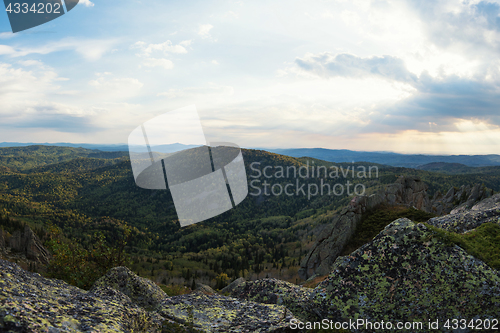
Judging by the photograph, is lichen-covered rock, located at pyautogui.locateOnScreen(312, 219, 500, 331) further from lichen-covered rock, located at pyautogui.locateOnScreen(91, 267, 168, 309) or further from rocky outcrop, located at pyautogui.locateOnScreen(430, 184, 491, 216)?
rocky outcrop, located at pyautogui.locateOnScreen(430, 184, 491, 216)

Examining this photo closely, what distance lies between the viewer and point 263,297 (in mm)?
11125

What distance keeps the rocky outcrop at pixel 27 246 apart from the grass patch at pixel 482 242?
328ft

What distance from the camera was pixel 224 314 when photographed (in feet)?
29.9

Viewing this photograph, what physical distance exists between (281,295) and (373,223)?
2137 centimetres

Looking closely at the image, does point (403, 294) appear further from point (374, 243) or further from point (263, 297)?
point (263, 297)

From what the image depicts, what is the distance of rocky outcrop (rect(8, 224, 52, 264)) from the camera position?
76938 mm

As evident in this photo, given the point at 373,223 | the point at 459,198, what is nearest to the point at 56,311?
Result: the point at 373,223

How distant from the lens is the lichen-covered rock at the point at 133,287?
43.8ft

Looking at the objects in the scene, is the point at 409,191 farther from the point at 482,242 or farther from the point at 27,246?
the point at 27,246

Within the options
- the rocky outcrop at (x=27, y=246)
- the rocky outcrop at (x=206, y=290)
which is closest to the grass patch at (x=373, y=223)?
the rocky outcrop at (x=206, y=290)

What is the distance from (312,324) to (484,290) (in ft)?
16.4

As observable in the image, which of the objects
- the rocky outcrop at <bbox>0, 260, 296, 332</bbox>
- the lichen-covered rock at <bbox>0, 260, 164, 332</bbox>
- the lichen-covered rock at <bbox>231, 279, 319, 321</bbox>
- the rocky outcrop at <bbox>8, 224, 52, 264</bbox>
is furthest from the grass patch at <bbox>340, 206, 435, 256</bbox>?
the rocky outcrop at <bbox>8, 224, 52, 264</bbox>

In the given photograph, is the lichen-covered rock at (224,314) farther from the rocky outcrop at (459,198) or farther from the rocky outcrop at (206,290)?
the rocky outcrop at (459,198)

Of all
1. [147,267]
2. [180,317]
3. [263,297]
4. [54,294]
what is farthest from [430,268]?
[147,267]
